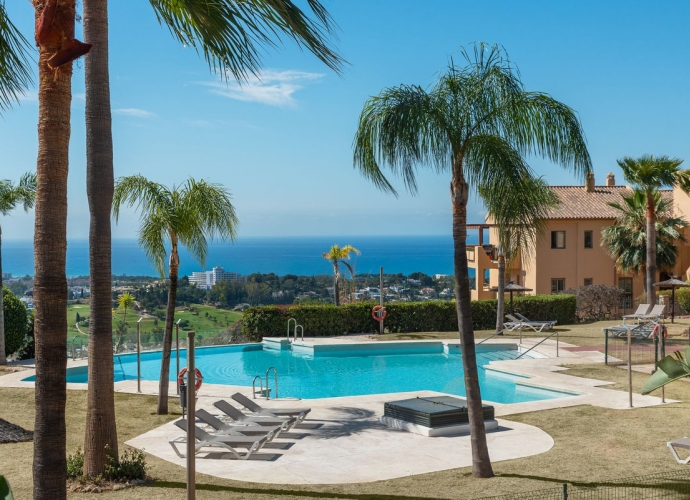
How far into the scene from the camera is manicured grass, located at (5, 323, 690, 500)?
9.16 meters

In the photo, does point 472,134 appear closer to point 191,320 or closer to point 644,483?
point 644,483

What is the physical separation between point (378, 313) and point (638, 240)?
16.1 m

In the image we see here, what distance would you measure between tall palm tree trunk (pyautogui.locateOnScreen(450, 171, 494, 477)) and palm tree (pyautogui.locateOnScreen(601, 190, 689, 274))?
97.2ft

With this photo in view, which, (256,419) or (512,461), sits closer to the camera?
(512,461)

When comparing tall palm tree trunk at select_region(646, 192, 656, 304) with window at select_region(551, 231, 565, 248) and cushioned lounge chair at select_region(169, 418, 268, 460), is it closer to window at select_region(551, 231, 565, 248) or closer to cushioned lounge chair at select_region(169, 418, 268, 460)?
window at select_region(551, 231, 565, 248)

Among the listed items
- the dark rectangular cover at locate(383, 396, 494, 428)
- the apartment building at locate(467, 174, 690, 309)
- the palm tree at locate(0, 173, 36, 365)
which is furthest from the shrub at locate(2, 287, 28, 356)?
the apartment building at locate(467, 174, 690, 309)

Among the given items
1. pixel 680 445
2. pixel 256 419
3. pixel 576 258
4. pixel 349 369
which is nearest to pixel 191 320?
pixel 349 369

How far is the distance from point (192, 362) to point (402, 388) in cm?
1379

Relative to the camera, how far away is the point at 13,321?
22.3 metres

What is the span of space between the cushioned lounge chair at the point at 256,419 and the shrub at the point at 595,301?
932 inches

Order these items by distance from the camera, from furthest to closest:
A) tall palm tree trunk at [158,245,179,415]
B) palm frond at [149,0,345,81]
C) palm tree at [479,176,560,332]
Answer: tall palm tree trunk at [158,245,179,415], palm tree at [479,176,560,332], palm frond at [149,0,345,81]

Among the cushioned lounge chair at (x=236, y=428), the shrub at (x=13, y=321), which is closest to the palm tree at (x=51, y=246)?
the cushioned lounge chair at (x=236, y=428)

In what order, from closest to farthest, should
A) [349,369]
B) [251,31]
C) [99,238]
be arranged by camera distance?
1. [251,31]
2. [99,238]
3. [349,369]

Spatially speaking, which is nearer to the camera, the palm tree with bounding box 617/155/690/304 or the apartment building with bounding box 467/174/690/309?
the palm tree with bounding box 617/155/690/304
